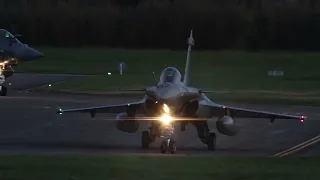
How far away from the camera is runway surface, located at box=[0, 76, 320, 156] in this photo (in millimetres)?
21703

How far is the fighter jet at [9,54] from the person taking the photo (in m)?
39.0

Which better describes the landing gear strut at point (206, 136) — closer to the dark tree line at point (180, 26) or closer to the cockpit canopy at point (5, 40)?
the cockpit canopy at point (5, 40)

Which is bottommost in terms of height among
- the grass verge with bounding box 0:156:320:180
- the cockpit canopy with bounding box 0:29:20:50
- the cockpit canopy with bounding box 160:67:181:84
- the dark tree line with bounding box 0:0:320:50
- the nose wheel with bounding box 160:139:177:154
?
the grass verge with bounding box 0:156:320:180

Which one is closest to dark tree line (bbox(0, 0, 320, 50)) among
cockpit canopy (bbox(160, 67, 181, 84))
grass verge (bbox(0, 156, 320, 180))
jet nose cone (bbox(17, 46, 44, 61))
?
jet nose cone (bbox(17, 46, 44, 61))

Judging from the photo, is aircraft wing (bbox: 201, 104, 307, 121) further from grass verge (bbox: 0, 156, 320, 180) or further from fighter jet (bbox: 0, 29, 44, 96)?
fighter jet (bbox: 0, 29, 44, 96)

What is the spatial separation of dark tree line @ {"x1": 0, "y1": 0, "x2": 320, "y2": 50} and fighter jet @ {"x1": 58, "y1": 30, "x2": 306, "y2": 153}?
4616 centimetres

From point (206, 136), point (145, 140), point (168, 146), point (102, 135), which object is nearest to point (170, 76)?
point (168, 146)

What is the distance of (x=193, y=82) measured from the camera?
160 ft

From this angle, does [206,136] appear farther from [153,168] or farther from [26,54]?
[26,54]

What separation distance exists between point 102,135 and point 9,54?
15.4 m

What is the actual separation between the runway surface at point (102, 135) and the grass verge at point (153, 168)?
161 inches

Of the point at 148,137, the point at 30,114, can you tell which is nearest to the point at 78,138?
the point at 148,137

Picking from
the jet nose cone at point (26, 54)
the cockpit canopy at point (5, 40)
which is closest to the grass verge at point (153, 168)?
Result: the cockpit canopy at point (5, 40)

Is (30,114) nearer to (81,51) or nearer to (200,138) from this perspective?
(200,138)
